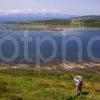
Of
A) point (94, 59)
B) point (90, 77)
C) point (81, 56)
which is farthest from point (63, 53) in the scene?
point (90, 77)

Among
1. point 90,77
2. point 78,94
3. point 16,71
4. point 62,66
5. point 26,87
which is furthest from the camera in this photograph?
point 62,66

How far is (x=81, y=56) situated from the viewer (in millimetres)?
78562

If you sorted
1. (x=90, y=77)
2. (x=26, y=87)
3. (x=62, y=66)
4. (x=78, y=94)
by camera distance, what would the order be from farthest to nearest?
(x=62, y=66) → (x=90, y=77) → (x=26, y=87) → (x=78, y=94)

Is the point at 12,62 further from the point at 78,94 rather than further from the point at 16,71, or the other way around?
the point at 78,94

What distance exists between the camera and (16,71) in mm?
59312

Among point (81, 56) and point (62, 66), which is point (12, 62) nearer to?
point (62, 66)

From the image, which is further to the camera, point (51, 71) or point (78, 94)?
point (51, 71)

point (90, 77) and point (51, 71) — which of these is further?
point (51, 71)

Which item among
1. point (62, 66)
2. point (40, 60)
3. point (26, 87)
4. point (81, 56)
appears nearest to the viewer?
point (26, 87)

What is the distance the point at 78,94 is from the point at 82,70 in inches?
1505

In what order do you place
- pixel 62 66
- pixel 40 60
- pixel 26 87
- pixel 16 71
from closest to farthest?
pixel 26 87 < pixel 16 71 < pixel 62 66 < pixel 40 60

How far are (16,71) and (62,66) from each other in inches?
440

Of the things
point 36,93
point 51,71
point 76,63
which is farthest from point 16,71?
point 36,93

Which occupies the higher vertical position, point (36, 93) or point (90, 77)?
point (36, 93)
